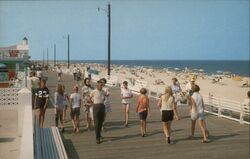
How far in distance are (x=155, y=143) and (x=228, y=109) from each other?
5099 mm

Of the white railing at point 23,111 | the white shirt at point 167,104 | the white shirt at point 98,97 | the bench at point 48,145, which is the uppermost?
the white shirt at point 98,97

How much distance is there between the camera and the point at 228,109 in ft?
47.0

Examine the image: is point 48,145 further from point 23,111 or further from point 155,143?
point 23,111

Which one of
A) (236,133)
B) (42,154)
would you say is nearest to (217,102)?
(236,133)

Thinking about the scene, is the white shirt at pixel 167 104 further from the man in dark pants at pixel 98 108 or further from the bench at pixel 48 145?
the bench at pixel 48 145

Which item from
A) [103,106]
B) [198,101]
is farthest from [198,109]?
[103,106]

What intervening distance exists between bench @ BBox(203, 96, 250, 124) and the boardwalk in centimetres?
48

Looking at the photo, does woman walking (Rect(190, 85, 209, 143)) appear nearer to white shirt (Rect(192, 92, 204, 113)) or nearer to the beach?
white shirt (Rect(192, 92, 204, 113))

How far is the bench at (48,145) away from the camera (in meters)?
8.06

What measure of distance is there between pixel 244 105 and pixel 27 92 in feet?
24.1

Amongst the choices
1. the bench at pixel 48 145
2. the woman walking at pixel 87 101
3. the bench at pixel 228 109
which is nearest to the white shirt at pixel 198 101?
the woman walking at pixel 87 101

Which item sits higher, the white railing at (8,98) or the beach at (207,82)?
the white railing at (8,98)

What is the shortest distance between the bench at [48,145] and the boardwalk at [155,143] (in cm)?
34

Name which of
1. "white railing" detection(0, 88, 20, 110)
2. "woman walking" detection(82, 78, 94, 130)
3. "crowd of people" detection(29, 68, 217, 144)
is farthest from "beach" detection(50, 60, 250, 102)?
"crowd of people" detection(29, 68, 217, 144)
